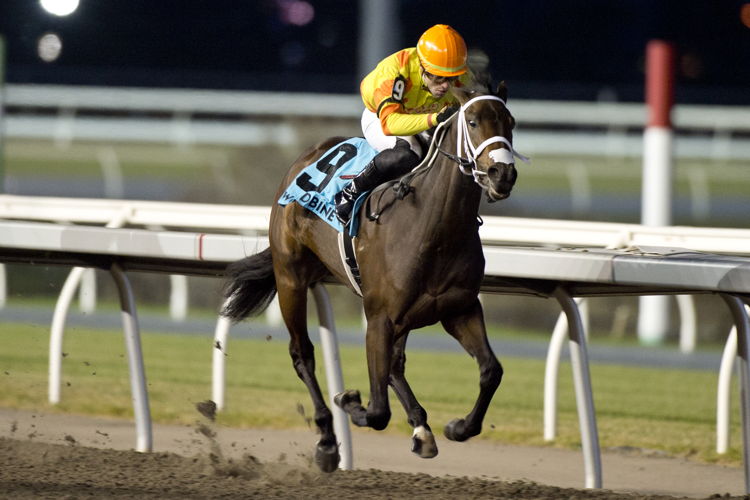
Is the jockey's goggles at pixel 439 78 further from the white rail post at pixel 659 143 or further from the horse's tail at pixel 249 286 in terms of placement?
the white rail post at pixel 659 143

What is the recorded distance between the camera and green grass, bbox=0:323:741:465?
272 inches

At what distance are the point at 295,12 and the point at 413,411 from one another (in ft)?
64.7

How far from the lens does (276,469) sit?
5.21 meters

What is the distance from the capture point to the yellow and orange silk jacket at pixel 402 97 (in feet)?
14.9

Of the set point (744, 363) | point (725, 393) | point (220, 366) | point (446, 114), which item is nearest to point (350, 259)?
point (446, 114)

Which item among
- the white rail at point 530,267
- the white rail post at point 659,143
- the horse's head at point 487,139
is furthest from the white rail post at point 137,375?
the white rail post at point 659,143

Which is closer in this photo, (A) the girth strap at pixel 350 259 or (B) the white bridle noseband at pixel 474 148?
(B) the white bridle noseband at pixel 474 148

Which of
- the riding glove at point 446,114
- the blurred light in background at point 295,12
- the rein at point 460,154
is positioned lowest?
the rein at point 460,154

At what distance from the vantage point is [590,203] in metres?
15.8

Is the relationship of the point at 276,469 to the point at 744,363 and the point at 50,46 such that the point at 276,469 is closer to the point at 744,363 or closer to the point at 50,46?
the point at 744,363

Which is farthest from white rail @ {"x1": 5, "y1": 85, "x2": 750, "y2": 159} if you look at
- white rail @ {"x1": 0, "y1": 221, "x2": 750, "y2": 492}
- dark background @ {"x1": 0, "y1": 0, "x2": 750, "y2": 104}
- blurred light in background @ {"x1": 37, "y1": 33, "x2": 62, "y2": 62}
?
white rail @ {"x1": 0, "y1": 221, "x2": 750, "y2": 492}

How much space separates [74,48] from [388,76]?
20.2 m

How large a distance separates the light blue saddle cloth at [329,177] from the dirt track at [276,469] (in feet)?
3.00

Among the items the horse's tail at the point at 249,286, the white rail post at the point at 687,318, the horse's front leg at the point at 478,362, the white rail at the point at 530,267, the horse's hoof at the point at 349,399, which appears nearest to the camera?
the horse's front leg at the point at 478,362
